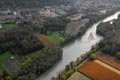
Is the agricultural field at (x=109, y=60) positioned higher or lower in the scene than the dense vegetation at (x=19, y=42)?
lower

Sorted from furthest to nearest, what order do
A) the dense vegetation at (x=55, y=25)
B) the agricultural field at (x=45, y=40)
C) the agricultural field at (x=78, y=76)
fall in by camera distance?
the dense vegetation at (x=55, y=25), the agricultural field at (x=45, y=40), the agricultural field at (x=78, y=76)

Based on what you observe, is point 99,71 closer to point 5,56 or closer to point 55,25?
point 5,56

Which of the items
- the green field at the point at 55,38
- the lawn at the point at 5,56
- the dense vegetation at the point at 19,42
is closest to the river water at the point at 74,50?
the green field at the point at 55,38

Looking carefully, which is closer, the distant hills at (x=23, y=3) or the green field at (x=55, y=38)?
the green field at (x=55, y=38)

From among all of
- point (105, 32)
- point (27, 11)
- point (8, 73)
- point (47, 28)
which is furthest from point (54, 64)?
point (27, 11)

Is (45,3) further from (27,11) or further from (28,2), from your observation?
(27,11)

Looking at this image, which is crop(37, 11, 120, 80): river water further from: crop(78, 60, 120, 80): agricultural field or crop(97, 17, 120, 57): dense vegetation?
crop(78, 60, 120, 80): agricultural field

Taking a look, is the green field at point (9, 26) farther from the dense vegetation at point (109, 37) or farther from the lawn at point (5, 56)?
the dense vegetation at point (109, 37)
